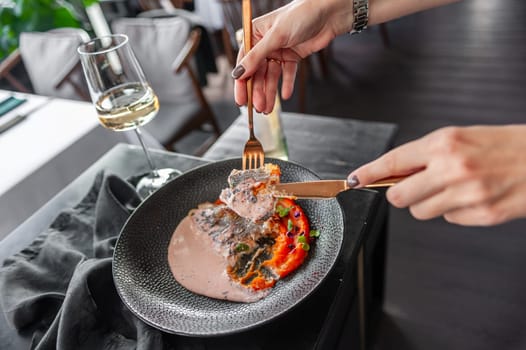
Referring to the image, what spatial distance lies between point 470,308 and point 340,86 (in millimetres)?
2001

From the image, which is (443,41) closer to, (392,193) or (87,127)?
(87,127)

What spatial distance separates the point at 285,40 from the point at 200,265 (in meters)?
0.53

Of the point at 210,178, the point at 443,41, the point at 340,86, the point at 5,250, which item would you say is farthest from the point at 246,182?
the point at 443,41

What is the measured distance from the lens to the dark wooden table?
78 centimetres

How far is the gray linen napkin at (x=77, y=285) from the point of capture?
686 millimetres

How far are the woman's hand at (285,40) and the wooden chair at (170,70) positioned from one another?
1028 mm

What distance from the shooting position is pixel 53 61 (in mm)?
2146

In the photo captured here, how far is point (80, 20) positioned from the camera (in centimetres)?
310

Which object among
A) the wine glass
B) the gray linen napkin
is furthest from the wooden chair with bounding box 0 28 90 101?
the gray linen napkin

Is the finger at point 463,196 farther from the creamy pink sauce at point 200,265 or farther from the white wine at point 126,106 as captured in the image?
the white wine at point 126,106

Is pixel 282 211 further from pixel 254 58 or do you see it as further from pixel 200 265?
pixel 254 58

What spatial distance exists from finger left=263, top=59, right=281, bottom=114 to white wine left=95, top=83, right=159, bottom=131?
0.28 meters

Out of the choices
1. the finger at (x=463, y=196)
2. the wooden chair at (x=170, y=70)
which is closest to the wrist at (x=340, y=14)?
the finger at (x=463, y=196)

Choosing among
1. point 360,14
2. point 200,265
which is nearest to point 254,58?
point 360,14
